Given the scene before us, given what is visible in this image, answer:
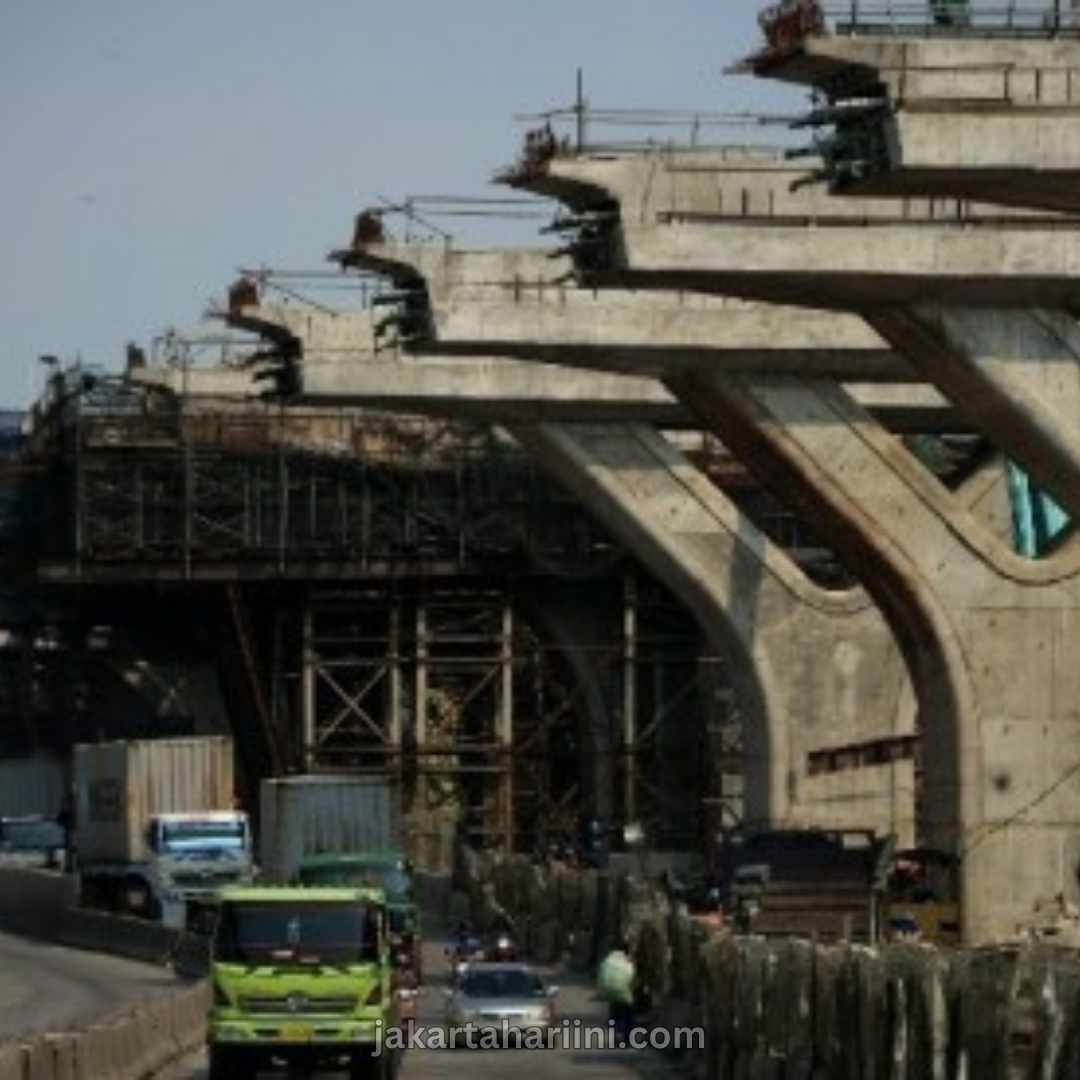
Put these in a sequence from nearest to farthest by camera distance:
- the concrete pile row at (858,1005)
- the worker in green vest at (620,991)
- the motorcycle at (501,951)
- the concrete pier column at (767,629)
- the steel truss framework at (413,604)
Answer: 1. the concrete pile row at (858,1005)
2. the worker in green vest at (620,991)
3. the motorcycle at (501,951)
4. the concrete pier column at (767,629)
5. the steel truss framework at (413,604)

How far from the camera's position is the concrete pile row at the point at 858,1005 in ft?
94.8

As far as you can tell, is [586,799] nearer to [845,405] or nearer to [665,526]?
[665,526]

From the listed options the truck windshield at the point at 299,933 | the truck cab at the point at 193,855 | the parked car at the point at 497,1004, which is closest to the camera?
the truck windshield at the point at 299,933

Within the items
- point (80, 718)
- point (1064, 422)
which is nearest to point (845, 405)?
point (1064, 422)

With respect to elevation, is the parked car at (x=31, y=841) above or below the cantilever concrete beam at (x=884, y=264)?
below

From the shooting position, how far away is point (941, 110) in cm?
4547

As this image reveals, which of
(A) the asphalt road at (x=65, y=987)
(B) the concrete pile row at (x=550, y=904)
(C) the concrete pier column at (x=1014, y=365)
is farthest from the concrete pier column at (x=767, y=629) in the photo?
(C) the concrete pier column at (x=1014, y=365)

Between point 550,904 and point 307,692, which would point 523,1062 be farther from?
point 307,692

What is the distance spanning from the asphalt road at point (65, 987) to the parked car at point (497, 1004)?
4885 millimetres

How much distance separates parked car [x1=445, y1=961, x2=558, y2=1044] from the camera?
50062mm

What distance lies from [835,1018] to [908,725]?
130ft

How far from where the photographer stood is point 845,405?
67.2 m

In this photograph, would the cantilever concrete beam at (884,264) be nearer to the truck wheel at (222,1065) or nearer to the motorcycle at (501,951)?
the motorcycle at (501,951)

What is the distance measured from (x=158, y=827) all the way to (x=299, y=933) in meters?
36.4
